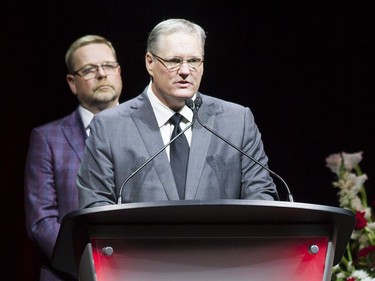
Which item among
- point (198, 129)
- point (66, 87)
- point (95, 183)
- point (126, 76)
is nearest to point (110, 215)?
point (95, 183)

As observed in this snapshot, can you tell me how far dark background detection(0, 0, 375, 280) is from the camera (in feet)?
11.8

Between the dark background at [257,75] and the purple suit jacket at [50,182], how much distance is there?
0.39m

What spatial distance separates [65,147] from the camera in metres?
3.20

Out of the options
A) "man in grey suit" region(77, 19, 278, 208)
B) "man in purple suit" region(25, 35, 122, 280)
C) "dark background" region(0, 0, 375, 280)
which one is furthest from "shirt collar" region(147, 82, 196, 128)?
"dark background" region(0, 0, 375, 280)

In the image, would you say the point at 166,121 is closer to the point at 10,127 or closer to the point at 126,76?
the point at 126,76

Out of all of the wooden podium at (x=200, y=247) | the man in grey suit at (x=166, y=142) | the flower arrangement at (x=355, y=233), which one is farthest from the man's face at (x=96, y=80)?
the wooden podium at (x=200, y=247)

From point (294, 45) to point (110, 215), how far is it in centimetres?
240

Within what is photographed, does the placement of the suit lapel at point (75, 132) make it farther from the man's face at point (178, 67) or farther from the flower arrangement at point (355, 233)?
the flower arrangement at point (355, 233)

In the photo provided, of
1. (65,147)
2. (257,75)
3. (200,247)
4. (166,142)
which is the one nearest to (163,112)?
(166,142)

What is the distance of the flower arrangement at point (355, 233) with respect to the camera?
2930mm

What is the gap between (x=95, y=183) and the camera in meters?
2.32

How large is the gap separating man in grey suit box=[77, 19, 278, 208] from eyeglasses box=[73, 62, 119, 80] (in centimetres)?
70

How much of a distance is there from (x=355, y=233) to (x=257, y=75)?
977 millimetres

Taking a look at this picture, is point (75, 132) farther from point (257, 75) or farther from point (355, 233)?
point (355, 233)
